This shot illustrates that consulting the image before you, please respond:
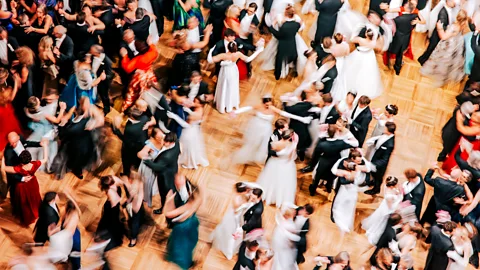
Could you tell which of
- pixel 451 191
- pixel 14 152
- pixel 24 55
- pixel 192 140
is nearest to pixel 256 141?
pixel 192 140

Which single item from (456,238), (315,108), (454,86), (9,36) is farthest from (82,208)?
(454,86)

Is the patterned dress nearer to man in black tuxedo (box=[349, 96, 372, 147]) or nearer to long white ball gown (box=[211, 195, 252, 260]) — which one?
man in black tuxedo (box=[349, 96, 372, 147])

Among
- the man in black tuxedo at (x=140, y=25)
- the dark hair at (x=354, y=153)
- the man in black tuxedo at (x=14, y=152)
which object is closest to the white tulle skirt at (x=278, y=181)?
the dark hair at (x=354, y=153)

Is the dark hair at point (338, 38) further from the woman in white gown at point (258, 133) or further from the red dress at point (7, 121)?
the red dress at point (7, 121)

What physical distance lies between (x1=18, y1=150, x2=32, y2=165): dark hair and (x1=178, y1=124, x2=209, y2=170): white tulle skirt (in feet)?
5.41

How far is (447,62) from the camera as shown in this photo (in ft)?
30.8

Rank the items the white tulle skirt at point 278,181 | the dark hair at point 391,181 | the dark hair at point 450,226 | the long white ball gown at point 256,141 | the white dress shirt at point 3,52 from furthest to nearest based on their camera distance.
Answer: the white dress shirt at point 3,52 → the long white ball gown at point 256,141 → the white tulle skirt at point 278,181 → the dark hair at point 391,181 → the dark hair at point 450,226

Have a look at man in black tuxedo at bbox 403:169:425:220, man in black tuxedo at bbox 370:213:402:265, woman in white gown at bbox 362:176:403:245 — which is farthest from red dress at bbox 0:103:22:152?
man in black tuxedo at bbox 403:169:425:220

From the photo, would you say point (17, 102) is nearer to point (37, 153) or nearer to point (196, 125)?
point (37, 153)

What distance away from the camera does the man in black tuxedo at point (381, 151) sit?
750 cm

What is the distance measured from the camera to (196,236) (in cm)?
701

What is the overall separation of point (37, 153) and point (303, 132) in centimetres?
269

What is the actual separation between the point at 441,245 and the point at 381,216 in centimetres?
81

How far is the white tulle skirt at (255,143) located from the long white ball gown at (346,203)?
0.89 metres
